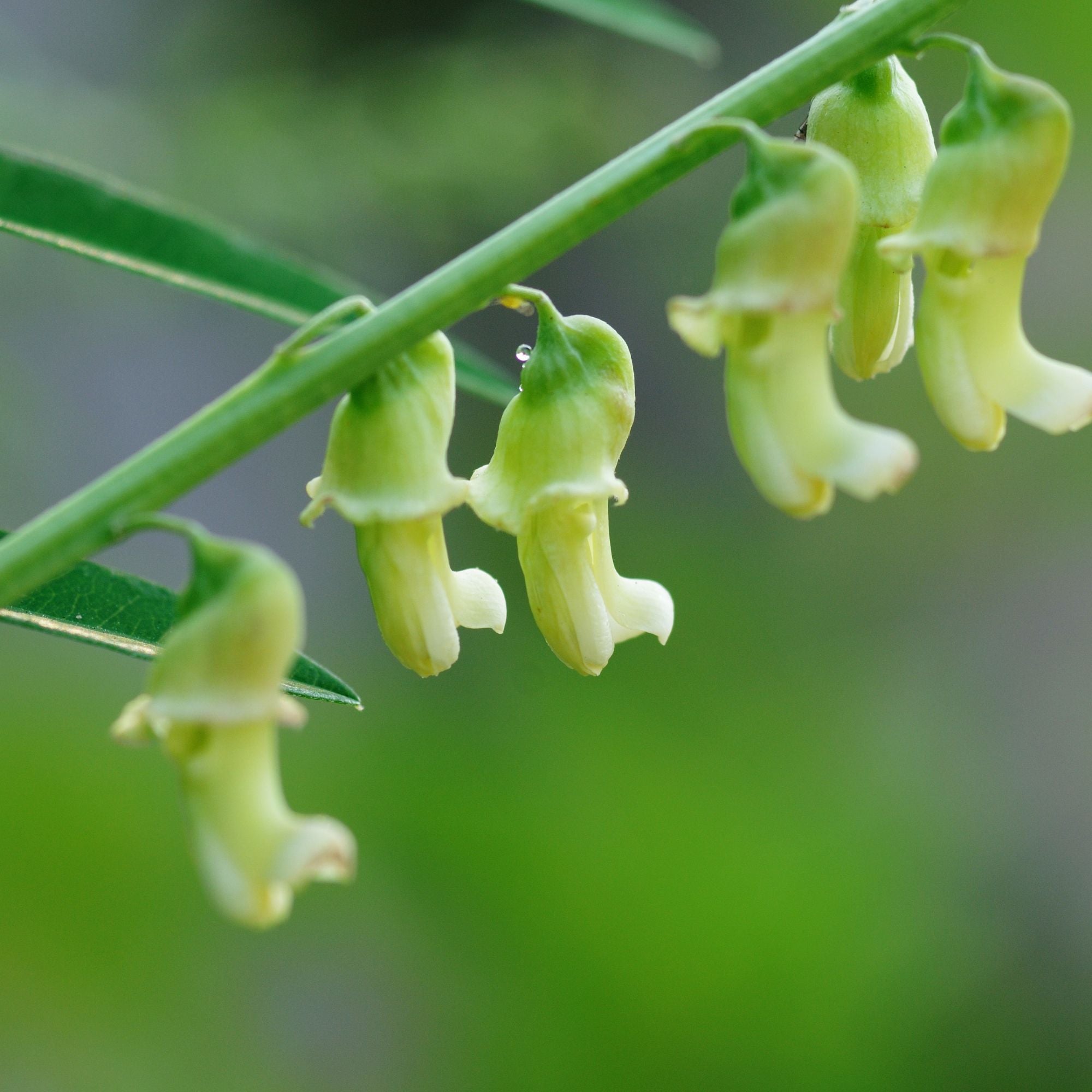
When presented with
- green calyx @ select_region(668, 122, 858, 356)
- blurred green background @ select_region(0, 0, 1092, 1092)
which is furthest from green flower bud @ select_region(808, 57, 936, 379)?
blurred green background @ select_region(0, 0, 1092, 1092)

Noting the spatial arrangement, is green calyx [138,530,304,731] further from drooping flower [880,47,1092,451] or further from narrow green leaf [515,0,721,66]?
narrow green leaf [515,0,721,66]

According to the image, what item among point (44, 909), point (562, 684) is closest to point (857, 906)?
point (562, 684)

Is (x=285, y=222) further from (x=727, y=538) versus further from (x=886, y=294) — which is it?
(x=886, y=294)

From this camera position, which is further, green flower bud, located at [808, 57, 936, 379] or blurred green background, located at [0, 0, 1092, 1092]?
blurred green background, located at [0, 0, 1092, 1092]

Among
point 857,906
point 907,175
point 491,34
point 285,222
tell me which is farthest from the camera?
point 857,906

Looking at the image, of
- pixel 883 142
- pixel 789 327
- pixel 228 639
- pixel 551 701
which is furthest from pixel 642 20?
pixel 551 701

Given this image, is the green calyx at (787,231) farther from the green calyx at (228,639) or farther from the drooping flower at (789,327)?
the green calyx at (228,639)

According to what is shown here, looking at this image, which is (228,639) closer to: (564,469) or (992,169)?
(564,469)
